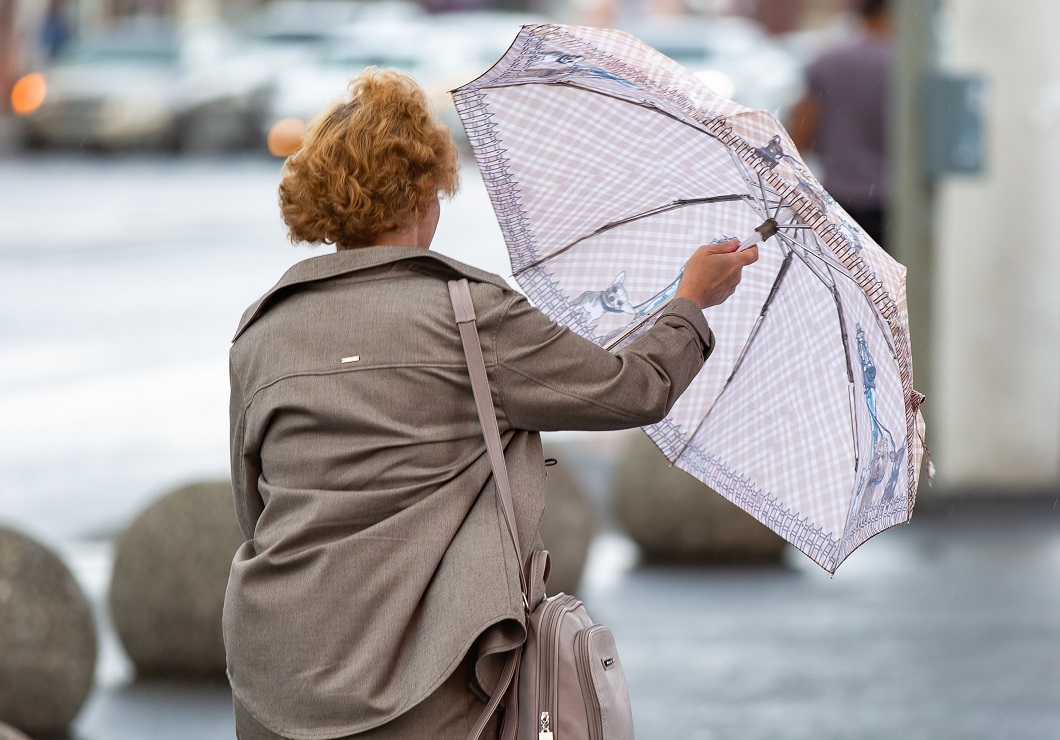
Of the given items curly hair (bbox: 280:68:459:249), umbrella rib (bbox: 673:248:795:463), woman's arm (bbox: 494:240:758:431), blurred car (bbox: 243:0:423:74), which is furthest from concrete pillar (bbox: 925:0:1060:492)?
blurred car (bbox: 243:0:423:74)

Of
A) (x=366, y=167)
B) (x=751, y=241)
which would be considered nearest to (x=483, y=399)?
(x=366, y=167)

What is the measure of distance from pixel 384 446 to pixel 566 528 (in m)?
4.35

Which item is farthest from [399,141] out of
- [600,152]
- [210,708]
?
[210,708]

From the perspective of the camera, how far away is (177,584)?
20.5 ft

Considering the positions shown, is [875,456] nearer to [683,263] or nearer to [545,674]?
[683,263]

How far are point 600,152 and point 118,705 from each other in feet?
11.3

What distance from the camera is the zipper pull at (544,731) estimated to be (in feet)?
9.37

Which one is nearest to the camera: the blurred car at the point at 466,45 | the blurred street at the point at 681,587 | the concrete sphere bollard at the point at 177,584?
the blurred street at the point at 681,587

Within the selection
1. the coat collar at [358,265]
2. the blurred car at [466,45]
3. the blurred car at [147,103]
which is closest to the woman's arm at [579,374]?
the coat collar at [358,265]

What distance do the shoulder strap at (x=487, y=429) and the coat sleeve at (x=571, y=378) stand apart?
0.13 feet

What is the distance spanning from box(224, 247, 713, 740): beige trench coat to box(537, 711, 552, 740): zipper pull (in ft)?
0.36

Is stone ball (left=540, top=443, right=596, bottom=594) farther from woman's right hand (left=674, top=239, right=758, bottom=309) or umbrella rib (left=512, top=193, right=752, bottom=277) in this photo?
woman's right hand (left=674, top=239, right=758, bottom=309)

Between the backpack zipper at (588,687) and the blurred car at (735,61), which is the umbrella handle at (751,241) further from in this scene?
the blurred car at (735,61)

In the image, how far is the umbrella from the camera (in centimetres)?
332
